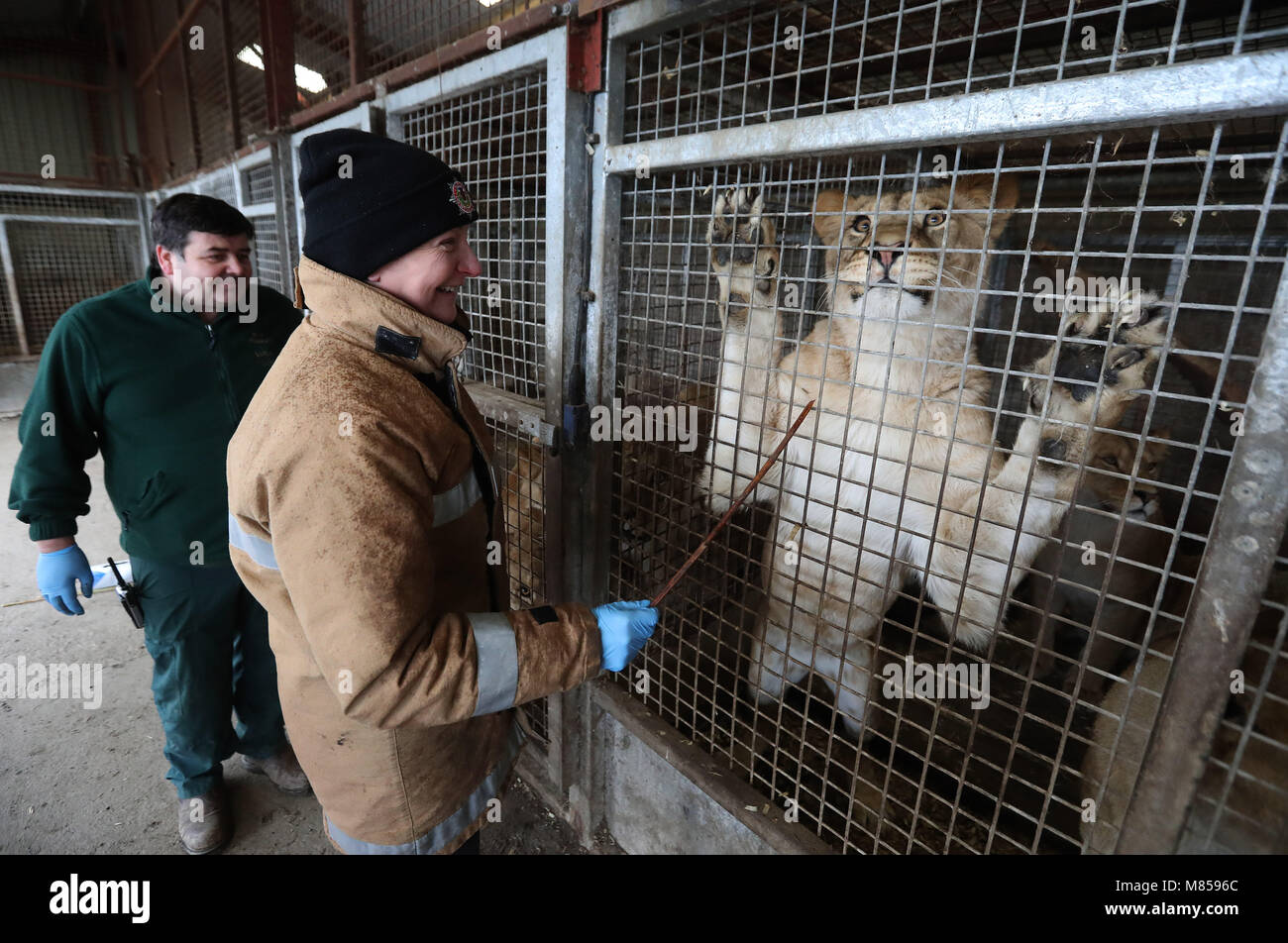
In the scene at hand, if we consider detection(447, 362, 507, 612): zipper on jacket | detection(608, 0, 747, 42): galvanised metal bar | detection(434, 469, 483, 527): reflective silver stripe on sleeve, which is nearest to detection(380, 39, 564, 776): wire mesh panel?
detection(608, 0, 747, 42): galvanised metal bar

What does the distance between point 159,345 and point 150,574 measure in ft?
3.21

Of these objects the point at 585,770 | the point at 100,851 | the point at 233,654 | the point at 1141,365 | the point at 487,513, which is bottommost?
the point at 100,851

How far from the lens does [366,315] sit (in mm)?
1431

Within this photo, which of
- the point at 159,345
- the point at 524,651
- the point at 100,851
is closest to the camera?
the point at 524,651

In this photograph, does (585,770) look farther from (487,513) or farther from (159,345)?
(159,345)

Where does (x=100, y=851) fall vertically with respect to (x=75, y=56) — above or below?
below

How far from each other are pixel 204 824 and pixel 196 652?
0.80 metres

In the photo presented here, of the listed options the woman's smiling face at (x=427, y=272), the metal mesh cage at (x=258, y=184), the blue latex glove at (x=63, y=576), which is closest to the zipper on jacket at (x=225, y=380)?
the blue latex glove at (x=63, y=576)

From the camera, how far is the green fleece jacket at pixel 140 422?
2559 mm

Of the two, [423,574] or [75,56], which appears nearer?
[423,574]

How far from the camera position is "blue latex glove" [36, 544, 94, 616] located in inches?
108

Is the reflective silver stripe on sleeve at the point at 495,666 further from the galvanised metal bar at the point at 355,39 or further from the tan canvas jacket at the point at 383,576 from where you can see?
the galvanised metal bar at the point at 355,39

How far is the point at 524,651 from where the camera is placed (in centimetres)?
145
